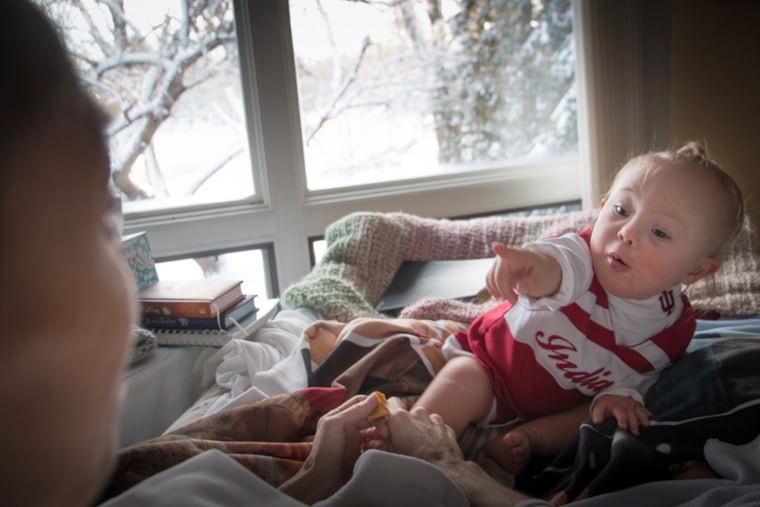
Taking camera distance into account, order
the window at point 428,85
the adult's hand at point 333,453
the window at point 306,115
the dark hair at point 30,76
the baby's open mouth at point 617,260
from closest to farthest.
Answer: the dark hair at point 30,76, the adult's hand at point 333,453, the baby's open mouth at point 617,260, the window at point 306,115, the window at point 428,85

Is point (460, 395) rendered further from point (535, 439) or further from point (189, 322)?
point (189, 322)

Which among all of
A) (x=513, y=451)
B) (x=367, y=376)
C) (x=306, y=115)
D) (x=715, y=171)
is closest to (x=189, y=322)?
(x=367, y=376)

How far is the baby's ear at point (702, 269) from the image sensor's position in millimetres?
1137

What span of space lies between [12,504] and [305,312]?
1.31 m

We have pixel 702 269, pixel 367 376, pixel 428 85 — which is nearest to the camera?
pixel 702 269

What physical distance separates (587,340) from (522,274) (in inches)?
9.5

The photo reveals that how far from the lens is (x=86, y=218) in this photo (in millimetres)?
317

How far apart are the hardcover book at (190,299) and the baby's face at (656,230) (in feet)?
2.65

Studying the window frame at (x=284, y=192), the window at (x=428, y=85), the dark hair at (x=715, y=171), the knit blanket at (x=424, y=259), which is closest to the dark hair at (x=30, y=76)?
the dark hair at (x=715, y=171)

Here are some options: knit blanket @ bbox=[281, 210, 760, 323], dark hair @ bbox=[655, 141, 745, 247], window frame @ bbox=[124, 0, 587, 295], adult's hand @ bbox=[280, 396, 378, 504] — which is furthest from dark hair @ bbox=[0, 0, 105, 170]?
window frame @ bbox=[124, 0, 587, 295]

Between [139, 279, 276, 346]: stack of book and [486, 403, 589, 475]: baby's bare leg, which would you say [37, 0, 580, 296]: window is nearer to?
[139, 279, 276, 346]: stack of book

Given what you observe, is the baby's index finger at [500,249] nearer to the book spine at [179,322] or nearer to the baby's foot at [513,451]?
the baby's foot at [513,451]

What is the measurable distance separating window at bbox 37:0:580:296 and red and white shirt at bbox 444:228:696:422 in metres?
1.32

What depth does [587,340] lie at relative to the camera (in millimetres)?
1145
